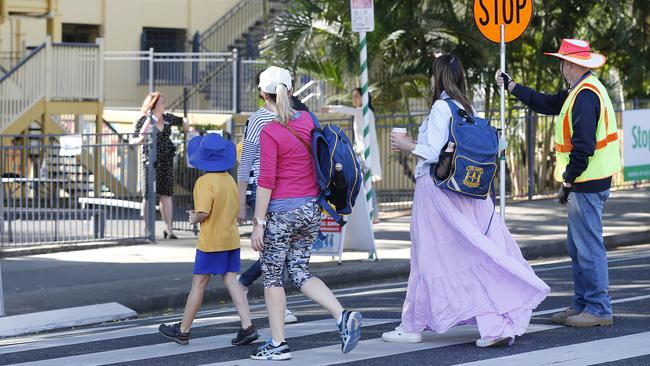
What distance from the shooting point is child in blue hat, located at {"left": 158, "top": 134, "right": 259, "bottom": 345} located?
826cm

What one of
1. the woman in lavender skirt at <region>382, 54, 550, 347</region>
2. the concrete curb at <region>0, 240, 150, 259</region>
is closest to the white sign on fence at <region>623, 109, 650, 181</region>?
the concrete curb at <region>0, 240, 150, 259</region>

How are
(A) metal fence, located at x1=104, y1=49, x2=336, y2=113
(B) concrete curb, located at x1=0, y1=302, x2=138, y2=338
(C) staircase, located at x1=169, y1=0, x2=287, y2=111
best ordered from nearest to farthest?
(B) concrete curb, located at x1=0, y1=302, x2=138, y2=338 → (A) metal fence, located at x1=104, y1=49, x2=336, y2=113 → (C) staircase, located at x1=169, y1=0, x2=287, y2=111

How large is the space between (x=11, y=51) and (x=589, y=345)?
22358 mm

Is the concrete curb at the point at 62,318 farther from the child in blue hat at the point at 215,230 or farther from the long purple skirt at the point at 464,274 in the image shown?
the long purple skirt at the point at 464,274

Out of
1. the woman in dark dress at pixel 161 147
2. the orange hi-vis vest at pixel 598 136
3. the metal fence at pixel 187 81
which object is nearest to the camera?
the orange hi-vis vest at pixel 598 136

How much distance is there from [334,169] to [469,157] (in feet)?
2.91

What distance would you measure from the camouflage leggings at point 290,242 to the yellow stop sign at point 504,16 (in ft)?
17.4

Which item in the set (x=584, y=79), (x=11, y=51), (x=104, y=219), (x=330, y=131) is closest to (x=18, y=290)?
(x=104, y=219)

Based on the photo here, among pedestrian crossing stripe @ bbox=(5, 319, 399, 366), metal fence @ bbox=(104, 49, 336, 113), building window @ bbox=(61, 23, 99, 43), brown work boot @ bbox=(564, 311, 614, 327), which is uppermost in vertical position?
building window @ bbox=(61, 23, 99, 43)

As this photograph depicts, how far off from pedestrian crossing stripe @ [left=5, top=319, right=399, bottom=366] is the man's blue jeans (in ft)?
4.92

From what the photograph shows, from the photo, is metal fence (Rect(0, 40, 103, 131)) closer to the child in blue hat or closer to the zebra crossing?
the zebra crossing

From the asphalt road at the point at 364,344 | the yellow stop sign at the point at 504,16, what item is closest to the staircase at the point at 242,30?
the yellow stop sign at the point at 504,16

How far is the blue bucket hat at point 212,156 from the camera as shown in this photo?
831cm

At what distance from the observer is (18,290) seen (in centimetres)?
1167
